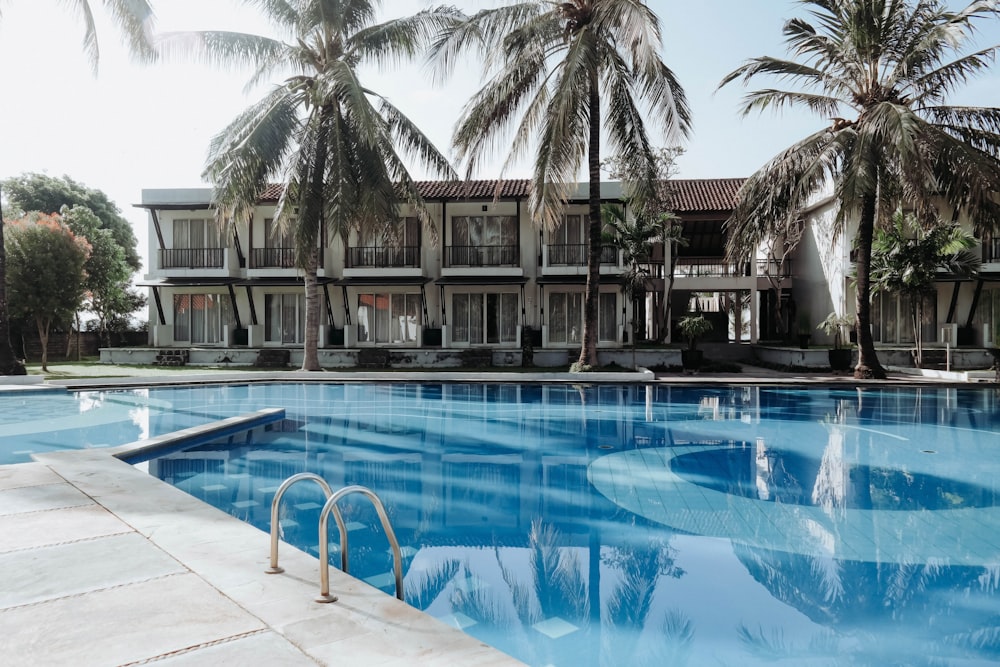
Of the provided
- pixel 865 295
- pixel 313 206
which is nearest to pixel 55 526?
pixel 313 206

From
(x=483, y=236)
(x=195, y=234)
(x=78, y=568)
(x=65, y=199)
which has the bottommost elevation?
(x=78, y=568)

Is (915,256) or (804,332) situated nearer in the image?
(915,256)

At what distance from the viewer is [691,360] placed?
70.3ft

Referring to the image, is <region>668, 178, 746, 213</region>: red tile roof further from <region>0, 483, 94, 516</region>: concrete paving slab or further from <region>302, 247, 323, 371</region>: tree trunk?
<region>0, 483, 94, 516</region>: concrete paving slab

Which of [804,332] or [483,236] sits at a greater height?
[483,236]

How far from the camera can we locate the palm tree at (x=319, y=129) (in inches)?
687

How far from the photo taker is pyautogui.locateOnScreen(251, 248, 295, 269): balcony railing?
25.6 meters

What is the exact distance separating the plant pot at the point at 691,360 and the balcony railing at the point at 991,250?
11105 mm

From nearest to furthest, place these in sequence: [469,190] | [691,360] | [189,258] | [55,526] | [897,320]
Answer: [55,526] < [691,360] < [897,320] < [469,190] < [189,258]

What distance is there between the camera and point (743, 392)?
55.3 ft

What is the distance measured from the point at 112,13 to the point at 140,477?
46.5 feet

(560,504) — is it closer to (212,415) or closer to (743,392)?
(212,415)

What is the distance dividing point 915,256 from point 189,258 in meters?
25.0

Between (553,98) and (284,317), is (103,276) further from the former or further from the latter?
(553,98)
